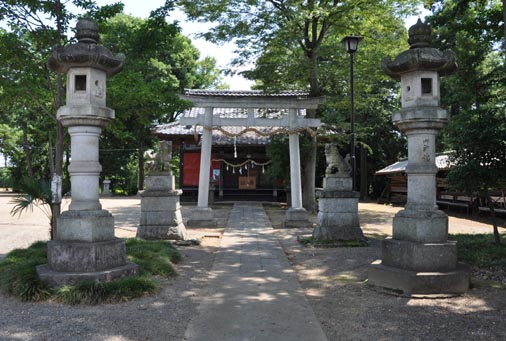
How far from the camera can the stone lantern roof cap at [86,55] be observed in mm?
5914

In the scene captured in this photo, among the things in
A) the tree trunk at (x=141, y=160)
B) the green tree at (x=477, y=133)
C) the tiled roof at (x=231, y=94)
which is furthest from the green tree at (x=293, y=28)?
the tree trunk at (x=141, y=160)

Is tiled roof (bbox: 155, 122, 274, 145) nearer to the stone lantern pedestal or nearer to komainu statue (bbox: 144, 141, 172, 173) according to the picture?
komainu statue (bbox: 144, 141, 172, 173)

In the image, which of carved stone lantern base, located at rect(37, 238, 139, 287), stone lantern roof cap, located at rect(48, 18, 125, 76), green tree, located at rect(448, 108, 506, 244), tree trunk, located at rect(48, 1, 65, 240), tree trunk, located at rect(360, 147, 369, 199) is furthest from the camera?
tree trunk, located at rect(360, 147, 369, 199)

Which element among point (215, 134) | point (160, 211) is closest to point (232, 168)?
point (215, 134)

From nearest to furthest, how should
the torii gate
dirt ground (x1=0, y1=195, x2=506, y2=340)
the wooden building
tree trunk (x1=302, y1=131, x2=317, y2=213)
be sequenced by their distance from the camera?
dirt ground (x1=0, y1=195, x2=506, y2=340) < the torii gate < tree trunk (x1=302, y1=131, x2=317, y2=213) < the wooden building

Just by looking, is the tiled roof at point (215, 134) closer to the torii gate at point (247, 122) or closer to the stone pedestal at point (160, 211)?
the torii gate at point (247, 122)

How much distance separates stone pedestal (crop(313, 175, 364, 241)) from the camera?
10312mm

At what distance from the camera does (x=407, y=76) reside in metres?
6.31

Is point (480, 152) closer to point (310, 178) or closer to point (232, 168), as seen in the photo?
point (310, 178)

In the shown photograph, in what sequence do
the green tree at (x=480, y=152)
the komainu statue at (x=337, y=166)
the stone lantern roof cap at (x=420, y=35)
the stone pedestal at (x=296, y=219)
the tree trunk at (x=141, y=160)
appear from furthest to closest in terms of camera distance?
1. the tree trunk at (x=141, y=160)
2. the stone pedestal at (x=296, y=219)
3. the komainu statue at (x=337, y=166)
4. the green tree at (x=480, y=152)
5. the stone lantern roof cap at (x=420, y=35)

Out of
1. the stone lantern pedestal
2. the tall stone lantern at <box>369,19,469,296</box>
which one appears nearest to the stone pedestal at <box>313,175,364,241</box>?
the stone lantern pedestal

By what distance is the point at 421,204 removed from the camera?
6.02 m

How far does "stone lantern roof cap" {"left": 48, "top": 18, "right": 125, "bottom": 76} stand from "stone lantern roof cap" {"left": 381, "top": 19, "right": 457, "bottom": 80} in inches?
168

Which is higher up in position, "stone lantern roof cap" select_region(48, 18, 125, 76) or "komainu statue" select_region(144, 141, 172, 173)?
"stone lantern roof cap" select_region(48, 18, 125, 76)
